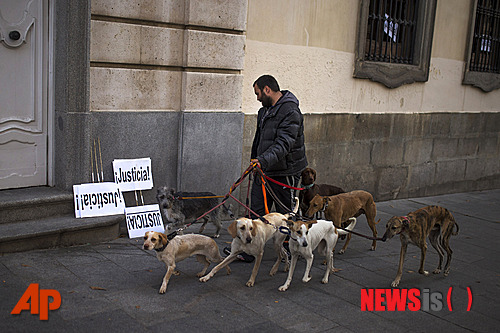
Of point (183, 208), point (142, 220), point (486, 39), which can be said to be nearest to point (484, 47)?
point (486, 39)

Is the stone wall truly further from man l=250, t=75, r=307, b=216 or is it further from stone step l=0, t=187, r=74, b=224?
man l=250, t=75, r=307, b=216

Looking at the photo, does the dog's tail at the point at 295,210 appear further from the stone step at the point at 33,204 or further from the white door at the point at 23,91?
the white door at the point at 23,91

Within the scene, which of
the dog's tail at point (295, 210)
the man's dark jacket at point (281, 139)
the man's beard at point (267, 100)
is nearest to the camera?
the dog's tail at point (295, 210)

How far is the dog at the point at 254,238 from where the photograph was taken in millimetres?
5246

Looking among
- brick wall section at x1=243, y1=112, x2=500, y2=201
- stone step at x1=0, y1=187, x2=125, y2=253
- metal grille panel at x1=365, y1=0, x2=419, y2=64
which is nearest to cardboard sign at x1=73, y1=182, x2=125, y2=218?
stone step at x1=0, y1=187, x2=125, y2=253

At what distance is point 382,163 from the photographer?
1012 centimetres

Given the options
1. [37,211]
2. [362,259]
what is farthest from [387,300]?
[37,211]

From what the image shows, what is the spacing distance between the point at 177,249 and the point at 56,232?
1.66 metres

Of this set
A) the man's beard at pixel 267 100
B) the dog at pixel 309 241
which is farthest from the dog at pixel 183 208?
the dog at pixel 309 241

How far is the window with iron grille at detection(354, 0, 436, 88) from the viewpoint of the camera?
30.9 feet

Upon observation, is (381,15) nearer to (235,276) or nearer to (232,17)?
(232,17)

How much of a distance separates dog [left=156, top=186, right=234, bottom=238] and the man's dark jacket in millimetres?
1025

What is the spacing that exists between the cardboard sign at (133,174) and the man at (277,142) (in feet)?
4.86

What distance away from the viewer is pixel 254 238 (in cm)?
531
